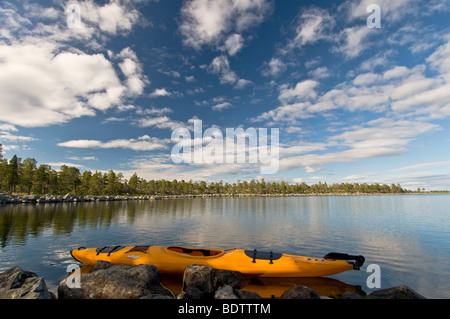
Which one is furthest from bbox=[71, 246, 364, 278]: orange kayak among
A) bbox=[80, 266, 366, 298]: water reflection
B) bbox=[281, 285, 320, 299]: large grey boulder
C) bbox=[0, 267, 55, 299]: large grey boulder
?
bbox=[0, 267, 55, 299]: large grey boulder

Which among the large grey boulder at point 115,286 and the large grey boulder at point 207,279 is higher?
the large grey boulder at point 115,286

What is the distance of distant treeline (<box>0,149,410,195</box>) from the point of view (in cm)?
6356

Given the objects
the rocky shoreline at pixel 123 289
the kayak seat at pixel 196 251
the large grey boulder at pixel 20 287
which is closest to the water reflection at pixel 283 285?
the kayak seat at pixel 196 251

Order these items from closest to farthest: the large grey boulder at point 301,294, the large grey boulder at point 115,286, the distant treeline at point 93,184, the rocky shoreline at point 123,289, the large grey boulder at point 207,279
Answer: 1. the rocky shoreline at point 123,289
2. the large grey boulder at point 301,294
3. the large grey boulder at point 115,286
4. the large grey boulder at point 207,279
5. the distant treeline at point 93,184

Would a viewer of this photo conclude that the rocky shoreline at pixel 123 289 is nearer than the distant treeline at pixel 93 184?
Yes

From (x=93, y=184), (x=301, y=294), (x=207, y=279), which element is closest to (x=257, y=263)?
(x=207, y=279)

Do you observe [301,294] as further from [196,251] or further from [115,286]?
[196,251]

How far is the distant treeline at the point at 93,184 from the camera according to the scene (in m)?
63.6

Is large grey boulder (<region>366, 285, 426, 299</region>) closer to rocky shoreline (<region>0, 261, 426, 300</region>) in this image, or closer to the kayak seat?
rocky shoreline (<region>0, 261, 426, 300</region>)

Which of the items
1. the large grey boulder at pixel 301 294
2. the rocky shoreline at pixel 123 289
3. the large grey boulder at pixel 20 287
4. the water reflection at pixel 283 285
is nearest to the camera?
the large grey boulder at pixel 20 287

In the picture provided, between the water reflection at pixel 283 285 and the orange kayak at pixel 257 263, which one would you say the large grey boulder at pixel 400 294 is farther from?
the orange kayak at pixel 257 263

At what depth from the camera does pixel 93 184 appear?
3445 inches

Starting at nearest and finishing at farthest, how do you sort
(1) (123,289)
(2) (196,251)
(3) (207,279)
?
(1) (123,289) < (3) (207,279) < (2) (196,251)
